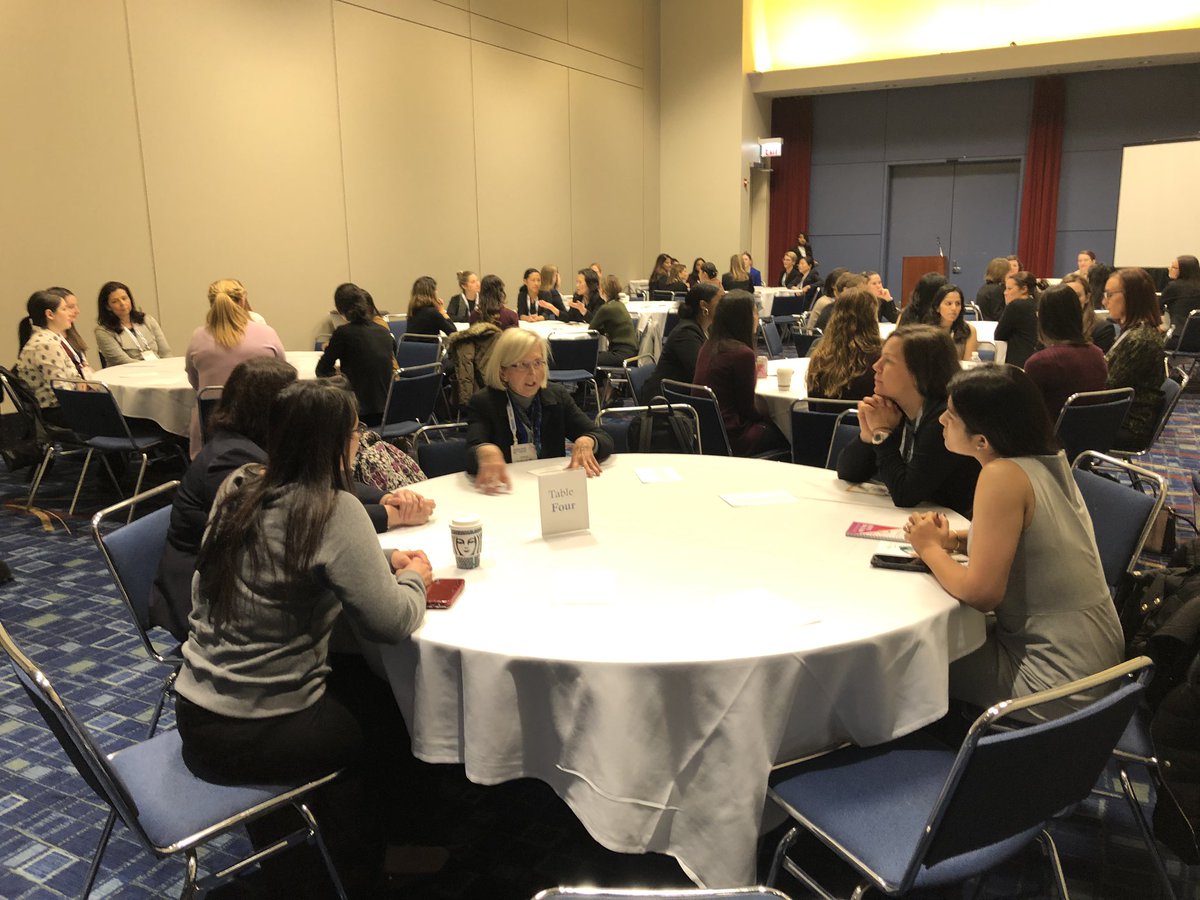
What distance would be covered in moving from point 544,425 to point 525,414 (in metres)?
0.10

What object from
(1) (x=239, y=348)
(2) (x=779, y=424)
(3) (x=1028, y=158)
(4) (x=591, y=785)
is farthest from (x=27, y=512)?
Result: (3) (x=1028, y=158)

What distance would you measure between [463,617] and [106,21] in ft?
23.7

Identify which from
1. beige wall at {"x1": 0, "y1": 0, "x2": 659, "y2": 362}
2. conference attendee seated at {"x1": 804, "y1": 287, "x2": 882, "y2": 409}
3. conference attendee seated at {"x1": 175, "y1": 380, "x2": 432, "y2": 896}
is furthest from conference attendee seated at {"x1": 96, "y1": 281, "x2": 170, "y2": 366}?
conference attendee seated at {"x1": 175, "y1": 380, "x2": 432, "y2": 896}

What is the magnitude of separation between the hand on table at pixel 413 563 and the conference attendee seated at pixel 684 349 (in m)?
2.90

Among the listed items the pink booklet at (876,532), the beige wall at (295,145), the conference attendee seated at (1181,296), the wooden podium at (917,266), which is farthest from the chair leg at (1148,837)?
the wooden podium at (917,266)

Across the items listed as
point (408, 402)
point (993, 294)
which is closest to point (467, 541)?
point (408, 402)

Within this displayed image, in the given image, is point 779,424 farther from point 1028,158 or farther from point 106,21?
point 1028,158

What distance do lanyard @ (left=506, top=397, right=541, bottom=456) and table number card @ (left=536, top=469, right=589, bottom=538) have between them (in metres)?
0.98

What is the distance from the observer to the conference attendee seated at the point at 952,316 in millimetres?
5789

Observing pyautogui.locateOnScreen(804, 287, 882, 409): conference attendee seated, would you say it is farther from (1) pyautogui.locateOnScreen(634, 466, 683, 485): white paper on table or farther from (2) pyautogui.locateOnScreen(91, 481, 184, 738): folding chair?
(2) pyautogui.locateOnScreen(91, 481, 184, 738): folding chair

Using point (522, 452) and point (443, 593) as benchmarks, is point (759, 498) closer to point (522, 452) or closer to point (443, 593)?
point (522, 452)

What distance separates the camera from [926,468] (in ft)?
8.91

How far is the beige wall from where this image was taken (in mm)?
6977

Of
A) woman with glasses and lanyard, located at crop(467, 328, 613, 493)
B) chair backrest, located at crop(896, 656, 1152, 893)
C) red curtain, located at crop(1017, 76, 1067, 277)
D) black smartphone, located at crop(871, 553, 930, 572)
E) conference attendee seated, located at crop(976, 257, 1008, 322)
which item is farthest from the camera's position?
red curtain, located at crop(1017, 76, 1067, 277)
